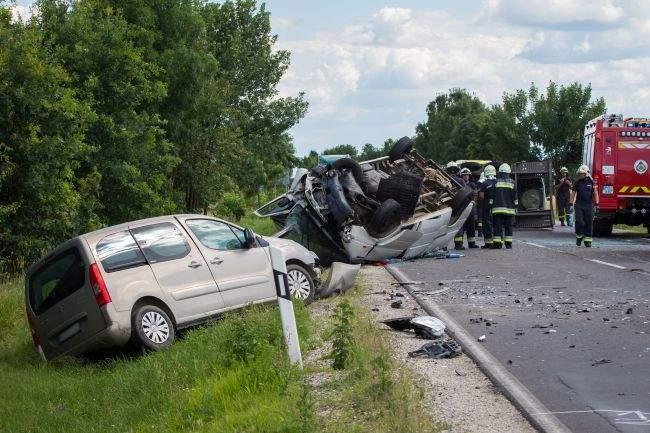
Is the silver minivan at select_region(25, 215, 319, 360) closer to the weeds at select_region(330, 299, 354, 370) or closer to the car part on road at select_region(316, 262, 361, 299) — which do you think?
the car part on road at select_region(316, 262, 361, 299)

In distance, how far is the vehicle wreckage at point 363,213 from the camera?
727 inches

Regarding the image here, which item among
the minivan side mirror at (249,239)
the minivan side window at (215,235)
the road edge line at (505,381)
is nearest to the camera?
the road edge line at (505,381)

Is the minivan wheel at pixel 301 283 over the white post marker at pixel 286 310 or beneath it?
beneath

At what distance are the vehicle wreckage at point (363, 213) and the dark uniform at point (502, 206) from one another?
1.95 m

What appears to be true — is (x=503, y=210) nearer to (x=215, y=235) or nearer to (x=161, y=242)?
(x=215, y=235)

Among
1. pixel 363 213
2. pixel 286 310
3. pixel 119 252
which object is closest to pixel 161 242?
pixel 119 252

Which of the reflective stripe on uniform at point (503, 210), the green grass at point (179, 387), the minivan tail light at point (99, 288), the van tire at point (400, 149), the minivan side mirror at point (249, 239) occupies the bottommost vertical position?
the green grass at point (179, 387)

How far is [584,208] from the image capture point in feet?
73.7

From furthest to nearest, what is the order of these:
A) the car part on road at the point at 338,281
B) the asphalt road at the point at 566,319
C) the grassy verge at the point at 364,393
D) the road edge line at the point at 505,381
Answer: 1. the car part on road at the point at 338,281
2. the asphalt road at the point at 566,319
3. the road edge line at the point at 505,381
4. the grassy verge at the point at 364,393

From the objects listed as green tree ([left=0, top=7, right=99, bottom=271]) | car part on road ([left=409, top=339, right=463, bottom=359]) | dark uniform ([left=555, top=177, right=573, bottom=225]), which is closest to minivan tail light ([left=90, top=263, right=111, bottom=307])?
car part on road ([left=409, top=339, right=463, bottom=359])

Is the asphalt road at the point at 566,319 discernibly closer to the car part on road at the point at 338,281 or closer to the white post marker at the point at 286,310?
the car part on road at the point at 338,281

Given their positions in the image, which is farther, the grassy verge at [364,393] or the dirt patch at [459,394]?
the dirt patch at [459,394]

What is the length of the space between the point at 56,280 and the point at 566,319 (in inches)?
230

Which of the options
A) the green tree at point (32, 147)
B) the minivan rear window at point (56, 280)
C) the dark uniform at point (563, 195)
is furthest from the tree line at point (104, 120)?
the dark uniform at point (563, 195)
